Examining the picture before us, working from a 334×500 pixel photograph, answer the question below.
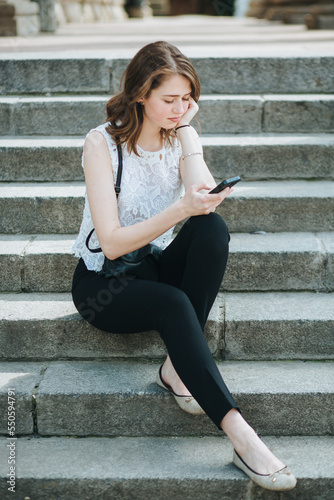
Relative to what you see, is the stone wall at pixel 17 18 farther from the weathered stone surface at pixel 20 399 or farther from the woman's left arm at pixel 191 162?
the weathered stone surface at pixel 20 399

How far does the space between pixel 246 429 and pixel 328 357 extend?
76 centimetres

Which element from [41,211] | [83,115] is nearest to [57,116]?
[83,115]

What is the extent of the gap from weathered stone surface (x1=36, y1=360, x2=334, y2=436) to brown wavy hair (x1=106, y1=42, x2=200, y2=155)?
1.02m

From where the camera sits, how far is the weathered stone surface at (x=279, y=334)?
291 centimetres

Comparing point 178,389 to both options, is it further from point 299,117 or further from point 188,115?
point 299,117

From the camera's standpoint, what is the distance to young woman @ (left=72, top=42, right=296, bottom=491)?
7.70 ft

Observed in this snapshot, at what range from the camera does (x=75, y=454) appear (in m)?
2.54

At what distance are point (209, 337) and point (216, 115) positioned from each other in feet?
5.88

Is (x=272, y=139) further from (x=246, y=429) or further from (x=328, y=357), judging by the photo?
(x=246, y=429)

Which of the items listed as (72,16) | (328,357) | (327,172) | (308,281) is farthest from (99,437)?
(72,16)

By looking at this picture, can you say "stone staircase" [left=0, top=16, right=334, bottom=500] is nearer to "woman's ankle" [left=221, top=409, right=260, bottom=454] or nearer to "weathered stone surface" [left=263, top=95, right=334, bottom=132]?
"weathered stone surface" [left=263, top=95, right=334, bottom=132]

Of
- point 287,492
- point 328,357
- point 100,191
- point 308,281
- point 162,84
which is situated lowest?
point 287,492

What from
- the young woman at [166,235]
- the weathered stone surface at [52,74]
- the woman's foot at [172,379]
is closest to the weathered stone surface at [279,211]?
the young woman at [166,235]

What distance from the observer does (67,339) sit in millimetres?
2914
